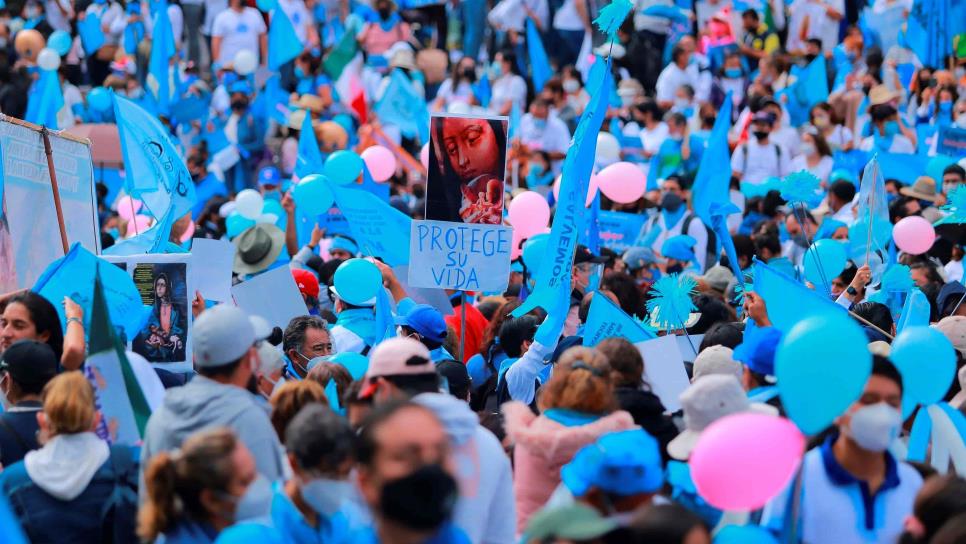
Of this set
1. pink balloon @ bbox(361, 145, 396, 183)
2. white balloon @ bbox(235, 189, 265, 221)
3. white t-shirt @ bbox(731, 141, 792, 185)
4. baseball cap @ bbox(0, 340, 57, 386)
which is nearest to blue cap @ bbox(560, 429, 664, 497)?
baseball cap @ bbox(0, 340, 57, 386)

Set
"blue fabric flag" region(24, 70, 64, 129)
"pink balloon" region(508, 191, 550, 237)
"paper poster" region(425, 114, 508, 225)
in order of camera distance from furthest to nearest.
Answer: "blue fabric flag" region(24, 70, 64, 129), "pink balloon" region(508, 191, 550, 237), "paper poster" region(425, 114, 508, 225)

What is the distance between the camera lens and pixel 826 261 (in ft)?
28.8

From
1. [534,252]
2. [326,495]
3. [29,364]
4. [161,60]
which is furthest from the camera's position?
[161,60]

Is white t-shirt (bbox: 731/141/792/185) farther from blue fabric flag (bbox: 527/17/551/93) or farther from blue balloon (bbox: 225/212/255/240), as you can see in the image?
blue balloon (bbox: 225/212/255/240)

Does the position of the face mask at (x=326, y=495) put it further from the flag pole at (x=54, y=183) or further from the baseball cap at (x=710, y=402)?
the flag pole at (x=54, y=183)

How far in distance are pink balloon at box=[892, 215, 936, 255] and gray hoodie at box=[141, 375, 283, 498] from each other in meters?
6.01

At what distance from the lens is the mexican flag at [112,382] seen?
4.84m

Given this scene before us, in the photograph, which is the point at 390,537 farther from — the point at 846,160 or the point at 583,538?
the point at 846,160

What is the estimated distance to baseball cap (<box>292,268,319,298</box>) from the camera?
9.06 metres

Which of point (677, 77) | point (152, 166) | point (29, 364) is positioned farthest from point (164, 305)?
point (677, 77)

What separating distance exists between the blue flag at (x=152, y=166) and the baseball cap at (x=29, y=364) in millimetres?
3441

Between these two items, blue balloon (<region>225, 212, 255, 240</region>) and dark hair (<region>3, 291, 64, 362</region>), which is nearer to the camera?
dark hair (<region>3, 291, 64, 362</region>)

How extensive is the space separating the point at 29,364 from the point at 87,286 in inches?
42.9

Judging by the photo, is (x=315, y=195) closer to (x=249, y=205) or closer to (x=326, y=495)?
(x=249, y=205)
